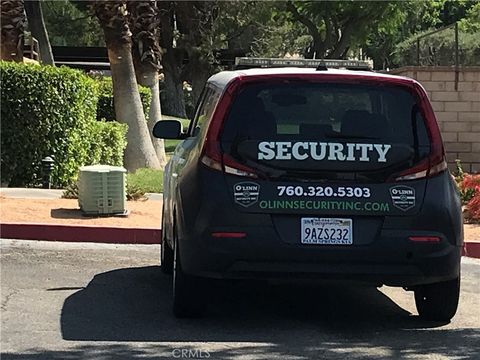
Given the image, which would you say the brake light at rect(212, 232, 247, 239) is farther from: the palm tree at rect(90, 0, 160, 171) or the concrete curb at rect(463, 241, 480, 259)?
the palm tree at rect(90, 0, 160, 171)

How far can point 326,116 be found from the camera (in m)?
6.60

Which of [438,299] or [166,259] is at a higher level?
[438,299]

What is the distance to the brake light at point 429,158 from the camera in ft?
21.0

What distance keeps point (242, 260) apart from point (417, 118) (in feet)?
5.16

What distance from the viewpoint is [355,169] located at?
251 inches

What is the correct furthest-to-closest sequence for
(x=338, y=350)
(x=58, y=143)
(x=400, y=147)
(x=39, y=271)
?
(x=58, y=143) → (x=39, y=271) → (x=400, y=147) → (x=338, y=350)

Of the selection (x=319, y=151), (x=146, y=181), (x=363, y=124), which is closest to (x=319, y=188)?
(x=319, y=151)

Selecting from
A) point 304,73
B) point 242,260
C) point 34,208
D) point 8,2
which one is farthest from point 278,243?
point 8,2

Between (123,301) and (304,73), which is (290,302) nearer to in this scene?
(123,301)

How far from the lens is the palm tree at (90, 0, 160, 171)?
16766mm

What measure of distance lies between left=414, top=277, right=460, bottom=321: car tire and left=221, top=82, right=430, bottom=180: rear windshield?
976 mm

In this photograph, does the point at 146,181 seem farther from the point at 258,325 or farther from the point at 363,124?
the point at 363,124

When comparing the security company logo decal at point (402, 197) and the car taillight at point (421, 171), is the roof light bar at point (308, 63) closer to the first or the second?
the car taillight at point (421, 171)

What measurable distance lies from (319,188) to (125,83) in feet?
36.4
